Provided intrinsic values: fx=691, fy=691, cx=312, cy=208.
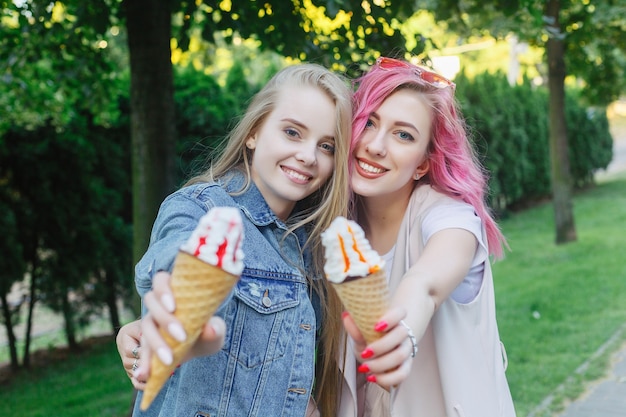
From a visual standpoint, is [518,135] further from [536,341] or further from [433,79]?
[433,79]

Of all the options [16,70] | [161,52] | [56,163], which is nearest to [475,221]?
[161,52]

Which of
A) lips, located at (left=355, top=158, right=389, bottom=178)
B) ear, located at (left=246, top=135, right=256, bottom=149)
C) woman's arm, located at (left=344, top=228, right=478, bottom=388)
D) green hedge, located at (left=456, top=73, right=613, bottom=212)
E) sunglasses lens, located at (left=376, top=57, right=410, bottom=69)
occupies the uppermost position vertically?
sunglasses lens, located at (left=376, top=57, right=410, bottom=69)

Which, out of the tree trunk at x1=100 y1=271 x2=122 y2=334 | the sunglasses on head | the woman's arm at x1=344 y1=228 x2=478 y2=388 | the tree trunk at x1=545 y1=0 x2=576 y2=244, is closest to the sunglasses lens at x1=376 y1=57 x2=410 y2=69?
the sunglasses on head

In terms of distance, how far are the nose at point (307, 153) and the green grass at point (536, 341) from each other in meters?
3.41

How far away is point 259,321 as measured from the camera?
1958mm

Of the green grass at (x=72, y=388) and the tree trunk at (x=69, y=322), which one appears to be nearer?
the green grass at (x=72, y=388)

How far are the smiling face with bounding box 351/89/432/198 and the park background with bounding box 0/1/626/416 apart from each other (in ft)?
3.18


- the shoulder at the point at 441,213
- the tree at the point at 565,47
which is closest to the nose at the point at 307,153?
the shoulder at the point at 441,213

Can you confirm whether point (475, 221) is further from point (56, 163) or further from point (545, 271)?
point (545, 271)

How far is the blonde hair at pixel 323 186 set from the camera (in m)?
2.14

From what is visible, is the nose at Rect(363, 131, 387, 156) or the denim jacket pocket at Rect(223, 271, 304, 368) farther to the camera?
the nose at Rect(363, 131, 387, 156)

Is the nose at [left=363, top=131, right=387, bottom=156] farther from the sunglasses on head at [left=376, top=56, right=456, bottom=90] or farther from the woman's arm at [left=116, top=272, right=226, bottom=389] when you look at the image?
the woman's arm at [left=116, top=272, right=226, bottom=389]

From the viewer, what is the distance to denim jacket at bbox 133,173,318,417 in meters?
1.90

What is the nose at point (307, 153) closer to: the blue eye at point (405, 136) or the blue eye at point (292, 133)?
the blue eye at point (292, 133)
